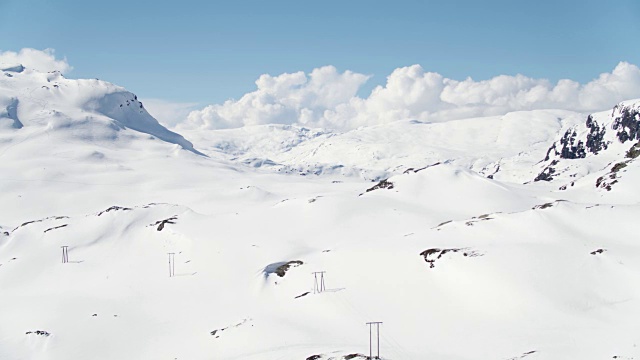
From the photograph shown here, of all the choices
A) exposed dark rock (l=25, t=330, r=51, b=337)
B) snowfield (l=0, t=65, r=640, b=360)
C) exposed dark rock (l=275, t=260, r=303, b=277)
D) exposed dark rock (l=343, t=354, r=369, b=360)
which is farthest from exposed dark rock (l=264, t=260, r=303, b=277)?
exposed dark rock (l=343, t=354, r=369, b=360)

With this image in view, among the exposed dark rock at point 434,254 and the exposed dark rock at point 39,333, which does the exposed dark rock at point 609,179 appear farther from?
the exposed dark rock at point 39,333

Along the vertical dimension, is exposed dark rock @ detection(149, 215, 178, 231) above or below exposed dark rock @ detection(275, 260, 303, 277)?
above

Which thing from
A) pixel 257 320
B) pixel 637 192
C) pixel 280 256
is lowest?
Result: pixel 257 320

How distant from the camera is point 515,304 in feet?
143

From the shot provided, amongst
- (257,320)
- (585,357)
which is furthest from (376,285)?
(585,357)

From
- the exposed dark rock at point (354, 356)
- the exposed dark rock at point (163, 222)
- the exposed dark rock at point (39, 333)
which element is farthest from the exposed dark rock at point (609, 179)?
the exposed dark rock at point (39, 333)

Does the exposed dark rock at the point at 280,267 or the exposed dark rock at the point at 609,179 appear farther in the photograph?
the exposed dark rock at the point at 609,179

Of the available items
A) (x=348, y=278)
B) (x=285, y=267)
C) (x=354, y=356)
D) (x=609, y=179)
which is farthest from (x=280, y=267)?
(x=609, y=179)

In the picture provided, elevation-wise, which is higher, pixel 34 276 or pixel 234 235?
pixel 234 235

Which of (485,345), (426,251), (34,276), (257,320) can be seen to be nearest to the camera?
(485,345)

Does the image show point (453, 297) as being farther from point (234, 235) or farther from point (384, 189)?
point (384, 189)

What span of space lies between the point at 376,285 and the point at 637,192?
5942 centimetres

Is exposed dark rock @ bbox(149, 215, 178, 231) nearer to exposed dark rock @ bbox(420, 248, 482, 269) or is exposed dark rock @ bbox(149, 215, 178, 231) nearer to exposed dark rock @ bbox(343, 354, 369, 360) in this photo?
exposed dark rock @ bbox(420, 248, 482, 269)

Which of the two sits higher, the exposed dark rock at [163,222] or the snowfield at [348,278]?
the exposed dark rock at [163,222]
